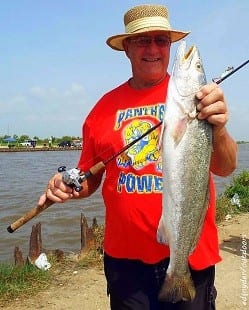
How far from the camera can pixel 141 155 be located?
122 inches

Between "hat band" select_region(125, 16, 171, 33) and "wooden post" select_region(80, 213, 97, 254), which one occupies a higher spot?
"hat band" select_region(125, 16, 171, 33)

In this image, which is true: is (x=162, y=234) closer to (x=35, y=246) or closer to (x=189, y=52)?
(x=189, y=52)

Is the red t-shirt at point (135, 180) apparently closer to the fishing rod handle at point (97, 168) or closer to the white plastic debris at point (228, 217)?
the fishing rod handle at point (97, 168)

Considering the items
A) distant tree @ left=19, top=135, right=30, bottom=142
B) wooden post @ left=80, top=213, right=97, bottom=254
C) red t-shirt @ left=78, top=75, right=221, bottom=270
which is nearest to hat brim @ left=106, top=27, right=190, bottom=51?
red t-shirt @ left=78, top=75, right=221, bottom=270

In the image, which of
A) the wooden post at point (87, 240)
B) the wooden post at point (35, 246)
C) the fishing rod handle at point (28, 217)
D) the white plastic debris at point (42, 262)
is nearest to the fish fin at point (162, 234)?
the fishing rod handle at point (28, 217)

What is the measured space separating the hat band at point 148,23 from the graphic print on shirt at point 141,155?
21.7 inches

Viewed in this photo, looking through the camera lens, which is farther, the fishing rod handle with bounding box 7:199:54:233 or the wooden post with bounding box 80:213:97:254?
the wooden post with bounding box 80:213:97:254

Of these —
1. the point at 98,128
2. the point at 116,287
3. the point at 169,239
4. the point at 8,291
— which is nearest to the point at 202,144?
the point at 169,239

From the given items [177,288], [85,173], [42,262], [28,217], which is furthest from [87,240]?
[177,288]

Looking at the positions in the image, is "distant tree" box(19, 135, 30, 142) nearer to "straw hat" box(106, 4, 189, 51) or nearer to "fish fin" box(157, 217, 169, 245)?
"straw hat" box(106, 4, 189, 51)

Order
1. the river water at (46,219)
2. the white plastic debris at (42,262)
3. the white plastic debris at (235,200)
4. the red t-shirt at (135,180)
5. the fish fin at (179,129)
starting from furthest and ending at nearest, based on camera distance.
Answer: the white plastic debris at (235,200) < the river water at (46,219) < the white plastic debris at (42,262) < the red t-shirt at (135,180) < the fish fin at (179,129)

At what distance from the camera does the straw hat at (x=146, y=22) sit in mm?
3133

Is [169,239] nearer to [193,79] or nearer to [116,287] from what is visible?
[116,287]

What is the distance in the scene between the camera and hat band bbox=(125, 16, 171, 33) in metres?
3.14
